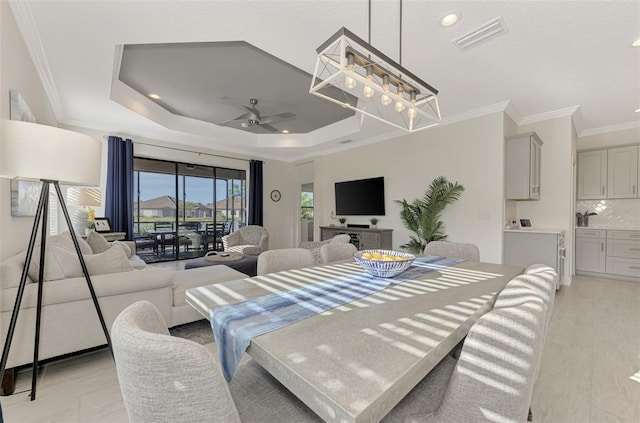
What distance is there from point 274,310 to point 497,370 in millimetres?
726

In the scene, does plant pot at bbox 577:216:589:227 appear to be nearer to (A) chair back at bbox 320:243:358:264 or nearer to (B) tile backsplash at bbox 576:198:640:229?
(B) tile backsplash at bbox 576:198:640:229

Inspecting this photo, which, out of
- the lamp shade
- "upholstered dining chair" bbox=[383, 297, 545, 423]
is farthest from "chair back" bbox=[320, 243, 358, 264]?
the lamp shade

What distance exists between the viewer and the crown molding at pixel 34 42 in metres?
1.99

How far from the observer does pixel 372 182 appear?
5.47 metres

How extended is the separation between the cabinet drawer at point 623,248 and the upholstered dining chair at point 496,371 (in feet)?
17.9

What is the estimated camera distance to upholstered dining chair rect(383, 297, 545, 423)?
0.72m

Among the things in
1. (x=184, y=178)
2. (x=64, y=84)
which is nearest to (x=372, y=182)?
(x=184, y=178)

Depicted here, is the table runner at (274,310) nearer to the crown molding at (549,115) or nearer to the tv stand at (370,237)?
the tv stand at (370,237)

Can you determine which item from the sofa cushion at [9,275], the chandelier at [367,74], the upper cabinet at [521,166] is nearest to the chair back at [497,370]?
the chandelier at [367,74]

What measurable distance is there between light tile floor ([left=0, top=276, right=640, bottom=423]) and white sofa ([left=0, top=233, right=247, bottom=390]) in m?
0.22

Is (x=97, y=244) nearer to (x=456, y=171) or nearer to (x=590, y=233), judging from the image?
(x=456, y=171)

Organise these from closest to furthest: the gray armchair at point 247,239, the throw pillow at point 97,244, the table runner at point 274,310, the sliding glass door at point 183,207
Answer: the table runner at point 274,310 < the throw pillow at point 97,244 < the gray armchair at point 247,239 < the sliding glass door at point 183,207

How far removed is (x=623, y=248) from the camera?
430 centimetres

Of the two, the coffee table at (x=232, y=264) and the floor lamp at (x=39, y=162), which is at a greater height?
the floor lamp at (x=39, y=162)
